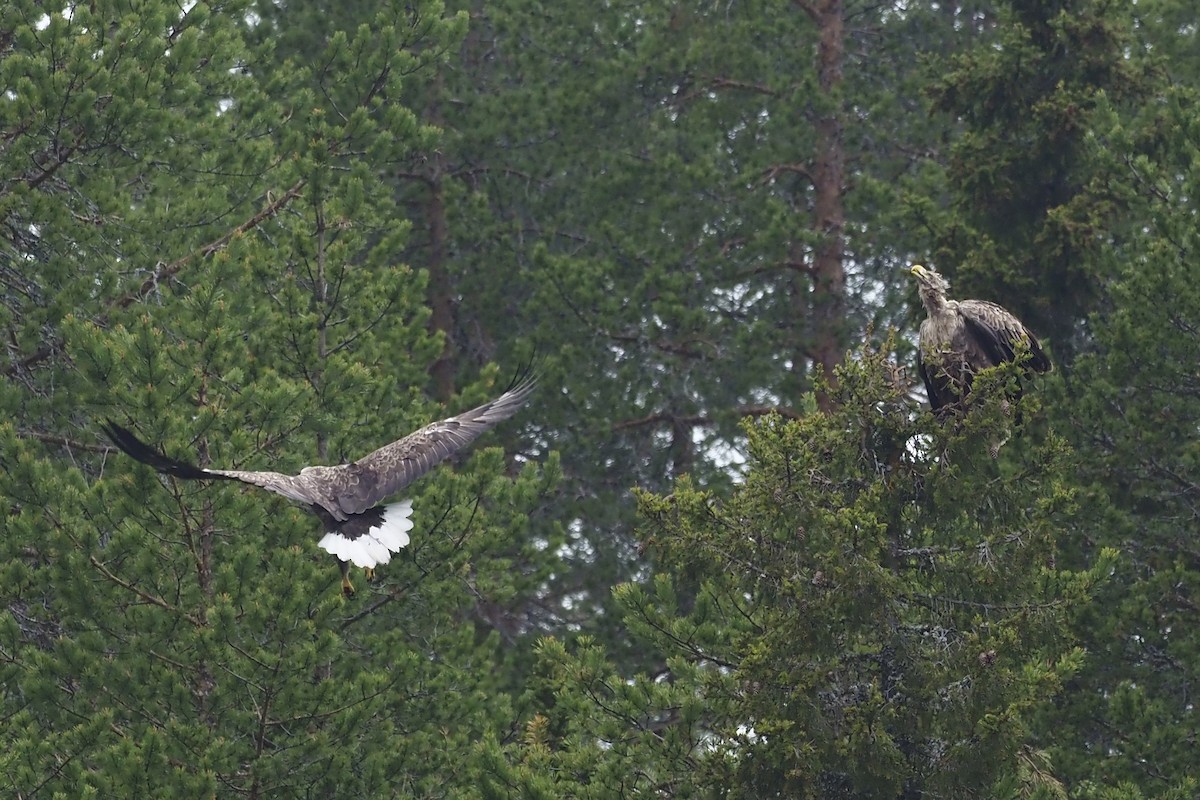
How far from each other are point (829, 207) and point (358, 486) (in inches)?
330

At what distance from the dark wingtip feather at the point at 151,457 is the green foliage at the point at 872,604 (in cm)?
253

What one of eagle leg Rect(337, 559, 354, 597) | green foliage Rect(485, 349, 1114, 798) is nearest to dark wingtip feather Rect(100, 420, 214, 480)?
eagle leg Rect(337, 559, 354, 597)

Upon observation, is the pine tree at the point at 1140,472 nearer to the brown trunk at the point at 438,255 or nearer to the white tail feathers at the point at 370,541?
the white tail feathers at the point at 370,541

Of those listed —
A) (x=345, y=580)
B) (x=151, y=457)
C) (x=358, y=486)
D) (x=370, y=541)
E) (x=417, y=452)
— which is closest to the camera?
(x=151, y=457)

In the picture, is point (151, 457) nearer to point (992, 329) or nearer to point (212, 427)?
point (212, 427)

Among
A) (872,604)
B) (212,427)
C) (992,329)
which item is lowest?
(872,604)

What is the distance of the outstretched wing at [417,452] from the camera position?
12.2 metres

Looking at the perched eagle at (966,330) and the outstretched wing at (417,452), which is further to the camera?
the outstretched wing at (417,452)

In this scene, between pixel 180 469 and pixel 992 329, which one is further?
pixel 992 329

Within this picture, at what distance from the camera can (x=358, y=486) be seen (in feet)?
39.8

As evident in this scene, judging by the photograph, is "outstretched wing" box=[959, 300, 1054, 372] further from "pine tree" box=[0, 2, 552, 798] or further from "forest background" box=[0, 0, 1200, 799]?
"pine tree" box=[0, 2, 552, 798]

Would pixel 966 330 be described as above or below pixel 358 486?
above

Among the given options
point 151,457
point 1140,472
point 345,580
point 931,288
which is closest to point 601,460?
point 1140,472

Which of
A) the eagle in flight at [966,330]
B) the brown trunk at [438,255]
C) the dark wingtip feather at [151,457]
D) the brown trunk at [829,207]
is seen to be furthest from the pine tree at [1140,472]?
the brown trunk at [438,255]
